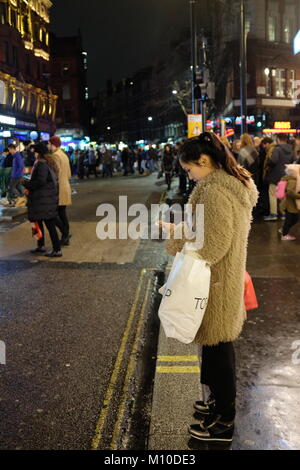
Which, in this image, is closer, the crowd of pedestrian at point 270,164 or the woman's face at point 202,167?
the woman's face at point 202,167

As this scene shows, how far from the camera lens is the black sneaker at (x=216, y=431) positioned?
3191 millimetres

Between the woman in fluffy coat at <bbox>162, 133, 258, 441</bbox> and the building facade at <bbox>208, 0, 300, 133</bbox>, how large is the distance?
43098mm

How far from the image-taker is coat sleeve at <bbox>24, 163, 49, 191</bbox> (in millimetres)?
8141

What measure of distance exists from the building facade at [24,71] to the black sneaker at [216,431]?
32318mm

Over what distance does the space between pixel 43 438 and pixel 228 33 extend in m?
49.8

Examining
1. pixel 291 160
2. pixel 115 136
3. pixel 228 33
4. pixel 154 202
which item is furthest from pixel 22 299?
pixel 115 136

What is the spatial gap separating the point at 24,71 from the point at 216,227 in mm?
46289

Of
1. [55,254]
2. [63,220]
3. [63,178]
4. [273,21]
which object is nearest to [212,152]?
[55,254]

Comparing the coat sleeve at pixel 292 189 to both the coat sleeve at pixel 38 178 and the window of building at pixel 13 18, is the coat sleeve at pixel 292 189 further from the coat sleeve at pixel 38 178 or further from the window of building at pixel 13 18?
the window of building at pixel 13 18

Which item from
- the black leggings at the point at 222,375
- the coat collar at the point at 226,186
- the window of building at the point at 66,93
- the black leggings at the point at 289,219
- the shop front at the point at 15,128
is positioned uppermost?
the window of building at the point at 66,93

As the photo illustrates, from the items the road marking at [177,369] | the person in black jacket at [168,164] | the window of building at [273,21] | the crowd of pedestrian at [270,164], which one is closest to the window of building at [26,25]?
the window of building at [273,21]

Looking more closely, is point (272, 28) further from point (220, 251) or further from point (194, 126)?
point (220, 251)

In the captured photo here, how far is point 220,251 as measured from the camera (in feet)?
9.43

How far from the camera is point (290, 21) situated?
1909 inches
